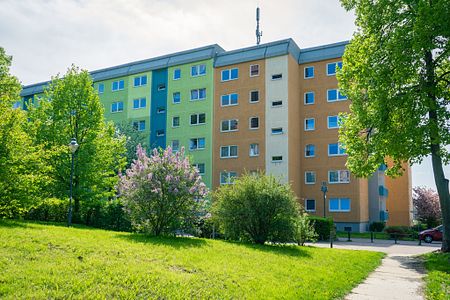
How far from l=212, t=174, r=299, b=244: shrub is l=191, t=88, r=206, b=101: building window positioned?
29710mm

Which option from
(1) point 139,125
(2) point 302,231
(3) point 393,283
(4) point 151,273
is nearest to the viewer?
(4) point 151,273

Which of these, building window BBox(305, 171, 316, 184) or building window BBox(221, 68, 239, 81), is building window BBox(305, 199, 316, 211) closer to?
building window BBox(305, 171, 316, 184)

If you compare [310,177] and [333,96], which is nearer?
[333,96]

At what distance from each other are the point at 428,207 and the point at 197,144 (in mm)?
26320

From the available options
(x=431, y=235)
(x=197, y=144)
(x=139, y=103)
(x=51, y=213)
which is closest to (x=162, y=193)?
(x=51, y=213)

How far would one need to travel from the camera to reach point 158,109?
4894 centimetres

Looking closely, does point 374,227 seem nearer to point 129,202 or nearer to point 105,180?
point 105,180

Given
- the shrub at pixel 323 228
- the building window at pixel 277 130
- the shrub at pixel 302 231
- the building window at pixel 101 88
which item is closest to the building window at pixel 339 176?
the building window at pixel 277 130

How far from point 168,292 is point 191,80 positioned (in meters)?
41.2

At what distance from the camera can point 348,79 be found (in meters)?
21.1

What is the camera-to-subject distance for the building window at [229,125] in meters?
43.5

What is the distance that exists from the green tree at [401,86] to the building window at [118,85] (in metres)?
36.4

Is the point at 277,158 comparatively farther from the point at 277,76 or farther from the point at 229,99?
the point at 229,99

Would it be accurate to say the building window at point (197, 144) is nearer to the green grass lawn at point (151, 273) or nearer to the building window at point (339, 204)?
the building window at point (339, 204)
